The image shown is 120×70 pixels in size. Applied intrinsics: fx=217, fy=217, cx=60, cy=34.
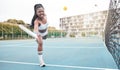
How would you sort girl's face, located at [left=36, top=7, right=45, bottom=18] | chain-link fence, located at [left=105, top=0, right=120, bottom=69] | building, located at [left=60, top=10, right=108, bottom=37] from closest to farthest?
girl's face, located at [left=36, top=7, right=45, bottom=18] → chain-link fence, located at [left=105, top=0, right=120, bottom=69] → building, located at [left=60, top=10, right=108, bottom=37]

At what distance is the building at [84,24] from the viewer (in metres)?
32.6

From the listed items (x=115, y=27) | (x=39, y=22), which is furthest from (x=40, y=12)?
(x=115, y=27)

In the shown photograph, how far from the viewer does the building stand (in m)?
32.6

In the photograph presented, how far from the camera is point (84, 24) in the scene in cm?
3516

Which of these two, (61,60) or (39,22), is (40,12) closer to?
(39,22)

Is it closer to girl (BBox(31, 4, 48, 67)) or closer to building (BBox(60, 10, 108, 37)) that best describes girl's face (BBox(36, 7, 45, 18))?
girl (BBox(31, 4, 48, 67))

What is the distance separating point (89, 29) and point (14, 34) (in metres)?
20.0

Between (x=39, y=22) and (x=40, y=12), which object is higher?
(x=40, y=12)

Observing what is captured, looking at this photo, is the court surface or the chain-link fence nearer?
the court surface

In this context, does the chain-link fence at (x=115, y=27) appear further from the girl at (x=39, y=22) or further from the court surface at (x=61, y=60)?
the girl at (x=39, y=22)

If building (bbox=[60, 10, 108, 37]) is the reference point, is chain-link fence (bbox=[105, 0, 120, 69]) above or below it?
below

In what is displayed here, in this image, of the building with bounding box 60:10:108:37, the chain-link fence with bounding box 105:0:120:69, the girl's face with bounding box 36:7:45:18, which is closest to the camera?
the girl's face with bounding box 36:7:45:18

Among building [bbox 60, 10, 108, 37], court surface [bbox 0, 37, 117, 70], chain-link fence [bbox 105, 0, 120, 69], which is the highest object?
building [bbox 60, 10, 108, 37]

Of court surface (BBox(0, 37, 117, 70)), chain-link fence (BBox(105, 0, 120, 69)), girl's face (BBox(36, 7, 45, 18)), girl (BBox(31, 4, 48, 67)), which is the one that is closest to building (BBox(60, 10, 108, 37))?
chain-link fence (BBox(105, 0, 120, 69))
